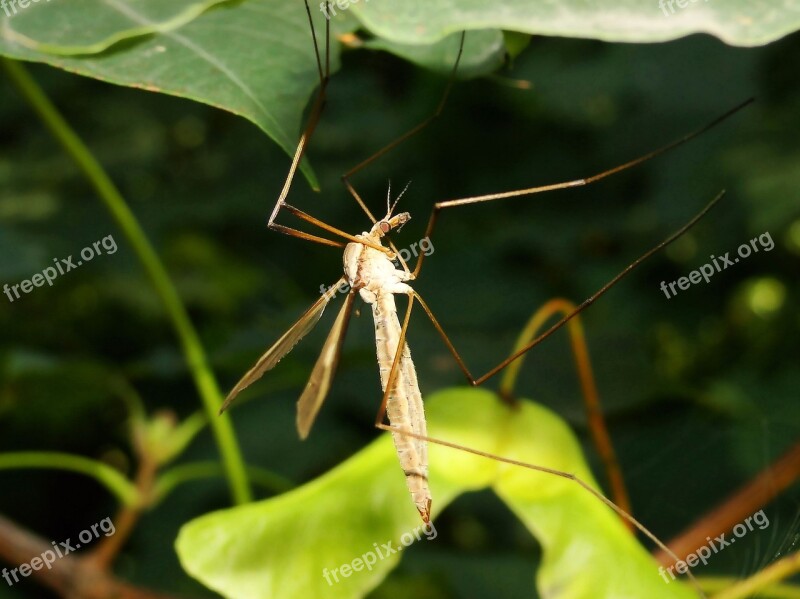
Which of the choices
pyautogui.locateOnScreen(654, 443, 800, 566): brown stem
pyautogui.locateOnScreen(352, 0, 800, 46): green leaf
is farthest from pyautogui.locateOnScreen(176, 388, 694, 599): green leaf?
pyautogui.locateOnScreen(352, 0, 800, 46): green leaf

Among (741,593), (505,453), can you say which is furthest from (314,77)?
(741,593)

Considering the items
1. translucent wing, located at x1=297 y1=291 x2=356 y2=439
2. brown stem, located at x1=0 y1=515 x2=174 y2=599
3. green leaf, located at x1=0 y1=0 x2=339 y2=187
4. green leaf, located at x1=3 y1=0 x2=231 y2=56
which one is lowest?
brown stem, located at x1=0 y1=515 x2=174 y2=599

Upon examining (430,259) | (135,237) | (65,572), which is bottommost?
(65,572)

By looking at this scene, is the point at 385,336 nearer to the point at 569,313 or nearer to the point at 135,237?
the point at 569,313

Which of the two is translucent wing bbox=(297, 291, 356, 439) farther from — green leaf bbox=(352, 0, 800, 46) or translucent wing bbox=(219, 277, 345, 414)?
green leaf bbox=(352, 0, 800, 46)

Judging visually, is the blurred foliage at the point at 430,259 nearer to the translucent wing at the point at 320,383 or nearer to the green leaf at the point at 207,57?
the translucent wing at the point at 320,383

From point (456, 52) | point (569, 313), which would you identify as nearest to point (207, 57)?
point (456, 52)
